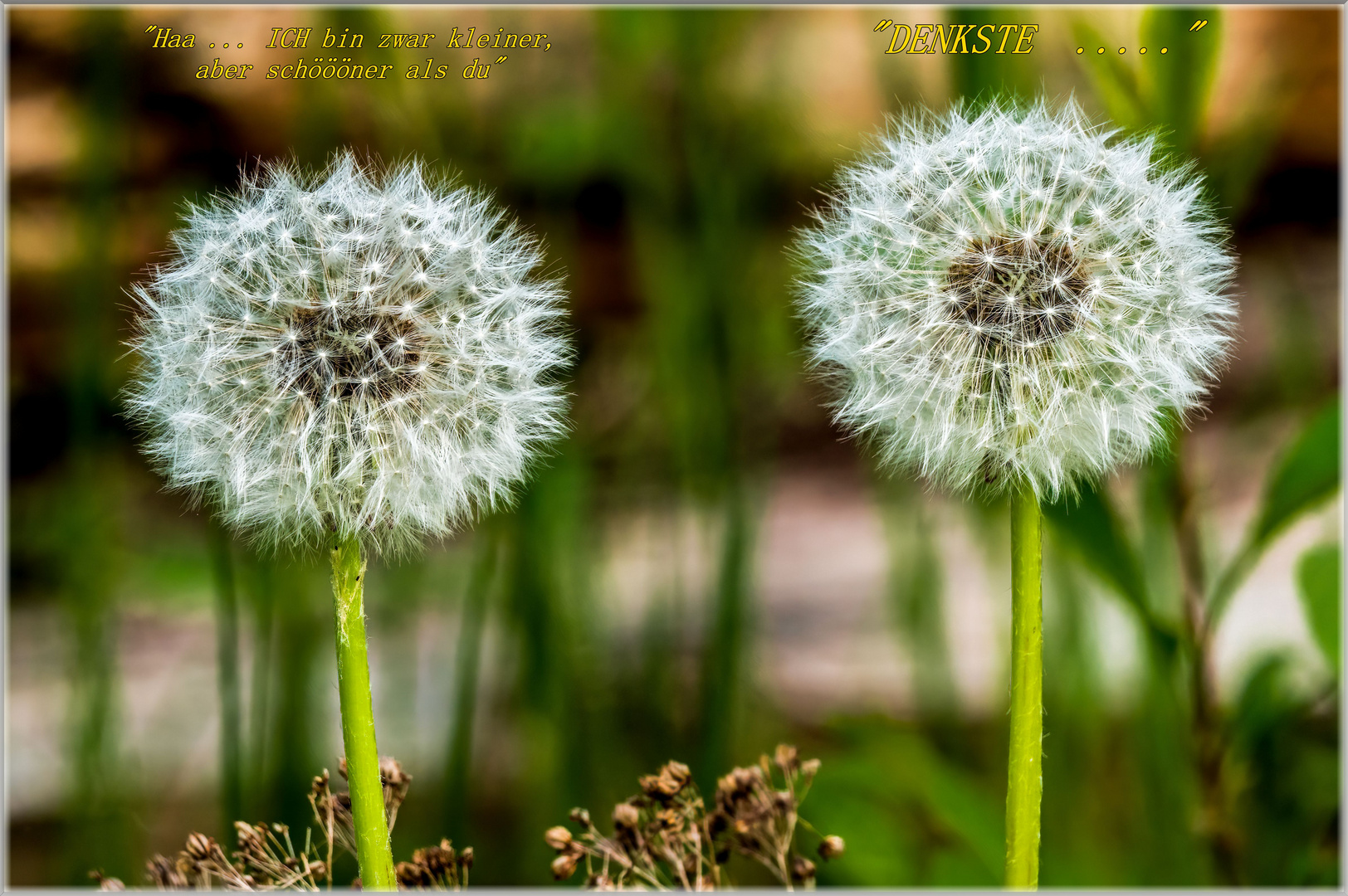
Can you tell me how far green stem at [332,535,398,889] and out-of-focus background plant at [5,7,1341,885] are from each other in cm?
21

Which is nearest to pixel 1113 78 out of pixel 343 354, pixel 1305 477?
pixel 1305 477

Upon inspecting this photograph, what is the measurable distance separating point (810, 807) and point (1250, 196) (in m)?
2.00

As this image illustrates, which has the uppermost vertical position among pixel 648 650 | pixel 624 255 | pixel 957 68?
pixel 624 255

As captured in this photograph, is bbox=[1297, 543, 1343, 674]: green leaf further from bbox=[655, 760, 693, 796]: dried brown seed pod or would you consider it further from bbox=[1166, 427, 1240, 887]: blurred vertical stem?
bbox=[655, 760, 693, 796]: dried brown seed pod

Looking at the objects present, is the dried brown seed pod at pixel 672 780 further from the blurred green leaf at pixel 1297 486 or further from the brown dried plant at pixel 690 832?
the blurred green leaf at pixel 1297 486

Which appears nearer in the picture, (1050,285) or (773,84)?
(1050,285)

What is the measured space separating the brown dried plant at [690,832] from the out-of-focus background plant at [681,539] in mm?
295

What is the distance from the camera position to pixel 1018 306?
0.71m

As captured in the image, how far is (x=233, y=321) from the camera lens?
751 mm

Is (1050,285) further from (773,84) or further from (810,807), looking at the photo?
(773,84)

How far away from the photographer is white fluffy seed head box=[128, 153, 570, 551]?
721 mm

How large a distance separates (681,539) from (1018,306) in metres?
1.42

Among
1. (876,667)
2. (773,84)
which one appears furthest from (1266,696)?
(876,667)

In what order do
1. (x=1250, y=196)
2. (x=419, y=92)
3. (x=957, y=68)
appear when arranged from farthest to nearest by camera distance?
1. (x=1250, y=196)
2. (x=419, y=92)
3. (x=957, y=68)
